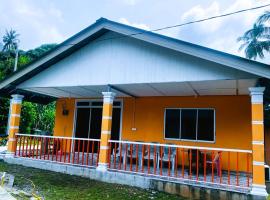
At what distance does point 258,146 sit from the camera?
5.58 metres

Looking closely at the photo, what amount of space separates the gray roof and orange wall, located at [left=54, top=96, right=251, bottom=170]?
276 cm

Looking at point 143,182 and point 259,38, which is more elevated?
point 259,38

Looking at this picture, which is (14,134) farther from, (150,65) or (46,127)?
(46,127)

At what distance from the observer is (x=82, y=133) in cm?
1070

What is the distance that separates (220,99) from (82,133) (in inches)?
223

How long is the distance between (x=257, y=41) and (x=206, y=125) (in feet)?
40.9

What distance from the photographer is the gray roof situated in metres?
5.68

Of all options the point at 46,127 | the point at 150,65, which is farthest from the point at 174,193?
the point at 46,127

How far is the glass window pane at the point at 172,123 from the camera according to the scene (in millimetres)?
8906

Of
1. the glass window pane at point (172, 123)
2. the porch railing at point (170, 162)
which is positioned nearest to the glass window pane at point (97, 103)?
the porch railing at point (170, 162)

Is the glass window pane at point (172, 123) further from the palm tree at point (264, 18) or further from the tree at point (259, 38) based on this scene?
the palm tree at point (264, 18)

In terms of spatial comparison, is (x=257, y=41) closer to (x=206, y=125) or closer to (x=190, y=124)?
(x=206, y=125)

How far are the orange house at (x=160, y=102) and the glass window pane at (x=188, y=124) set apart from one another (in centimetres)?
3

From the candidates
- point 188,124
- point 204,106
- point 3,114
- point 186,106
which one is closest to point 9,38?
point 3,114
